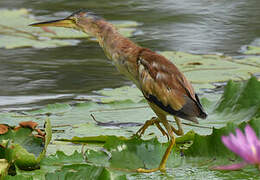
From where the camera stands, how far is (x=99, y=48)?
18.2ft

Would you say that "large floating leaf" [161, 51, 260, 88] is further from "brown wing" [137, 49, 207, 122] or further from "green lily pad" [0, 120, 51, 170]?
"green lily pad" [0, 120, 51, 170]

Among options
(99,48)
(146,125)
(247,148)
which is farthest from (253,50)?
(247,148)

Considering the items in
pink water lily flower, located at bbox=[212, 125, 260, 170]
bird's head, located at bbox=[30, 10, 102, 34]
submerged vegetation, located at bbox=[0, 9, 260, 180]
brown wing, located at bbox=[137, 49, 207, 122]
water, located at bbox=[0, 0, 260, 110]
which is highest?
pink water lily flower, located at bbox=[212, 125, 260, 170]

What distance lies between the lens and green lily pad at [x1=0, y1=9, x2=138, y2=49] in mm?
5536

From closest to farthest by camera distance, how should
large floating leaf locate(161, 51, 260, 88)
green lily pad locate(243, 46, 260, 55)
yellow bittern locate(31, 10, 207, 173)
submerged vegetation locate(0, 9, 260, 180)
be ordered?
submerged vegetation locate(0, 9, 260, 180) < yellow bittern locate(31, 10, 207, 173) < large floating leaf locate(161, 51, 260, 88) < green lily pad locate(243, 46, 260, 55)

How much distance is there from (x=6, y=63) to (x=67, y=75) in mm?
669

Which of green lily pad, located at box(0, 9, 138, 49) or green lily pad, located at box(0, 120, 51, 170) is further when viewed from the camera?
green lily pad, located at box(0, 9, 138, 49)

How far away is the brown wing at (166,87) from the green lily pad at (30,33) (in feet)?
10.5

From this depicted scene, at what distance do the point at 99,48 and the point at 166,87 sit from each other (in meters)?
3.28

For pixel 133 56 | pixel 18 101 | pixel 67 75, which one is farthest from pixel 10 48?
pixel 133 56

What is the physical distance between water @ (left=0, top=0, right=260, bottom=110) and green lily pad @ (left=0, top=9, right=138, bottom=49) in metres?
0.08

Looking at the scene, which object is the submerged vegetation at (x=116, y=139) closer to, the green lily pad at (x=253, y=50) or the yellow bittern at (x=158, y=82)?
the yellow bittern at (x=158, y=82)

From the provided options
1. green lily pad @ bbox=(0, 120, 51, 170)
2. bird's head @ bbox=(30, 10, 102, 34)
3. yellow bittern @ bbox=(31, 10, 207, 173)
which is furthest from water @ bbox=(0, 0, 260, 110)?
green lily pad @ bbox=(0, 120, 51, 170)

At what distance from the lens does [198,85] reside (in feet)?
12.6
